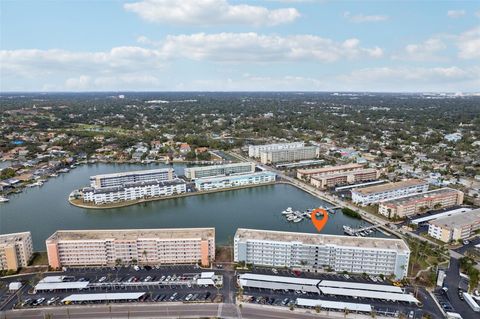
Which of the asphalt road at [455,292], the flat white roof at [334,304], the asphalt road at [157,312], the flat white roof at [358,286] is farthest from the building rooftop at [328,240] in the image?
the asphalt road at [157,312]

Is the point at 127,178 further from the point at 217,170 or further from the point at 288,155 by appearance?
the point at 288,155

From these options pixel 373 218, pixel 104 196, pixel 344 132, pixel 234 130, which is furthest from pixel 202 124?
pixel 373 218

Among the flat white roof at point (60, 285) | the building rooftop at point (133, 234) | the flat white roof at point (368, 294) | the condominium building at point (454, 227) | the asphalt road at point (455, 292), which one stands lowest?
the asphalt road at point (455, 292)

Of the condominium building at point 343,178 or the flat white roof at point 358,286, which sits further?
the condominium building at point 343,178

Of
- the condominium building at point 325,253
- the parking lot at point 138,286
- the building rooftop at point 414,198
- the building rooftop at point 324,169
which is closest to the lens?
the parking lot at point 138,286

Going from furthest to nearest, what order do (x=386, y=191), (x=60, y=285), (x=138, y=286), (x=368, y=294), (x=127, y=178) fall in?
1. (x=127, y=178)
2. (x=386, y=191)
3. (x=138, y=286)
4. (x=60, y=285)
5. (x=368, y=294)

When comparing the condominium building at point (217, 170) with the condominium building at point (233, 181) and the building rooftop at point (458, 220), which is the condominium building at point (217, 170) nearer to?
the condominium building at point (233, 181)

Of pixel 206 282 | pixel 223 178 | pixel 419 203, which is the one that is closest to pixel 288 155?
pixel 223 178
